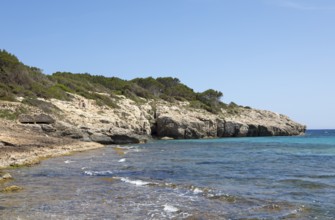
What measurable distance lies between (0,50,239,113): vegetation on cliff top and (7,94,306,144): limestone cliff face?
300 cm

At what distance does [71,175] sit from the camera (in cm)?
2072

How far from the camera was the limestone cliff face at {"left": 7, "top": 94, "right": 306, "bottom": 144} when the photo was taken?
49125 mm

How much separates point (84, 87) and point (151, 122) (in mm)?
16438

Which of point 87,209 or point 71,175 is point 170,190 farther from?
point 71,175

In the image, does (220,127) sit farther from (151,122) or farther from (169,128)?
(151,122)

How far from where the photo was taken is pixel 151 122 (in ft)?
236

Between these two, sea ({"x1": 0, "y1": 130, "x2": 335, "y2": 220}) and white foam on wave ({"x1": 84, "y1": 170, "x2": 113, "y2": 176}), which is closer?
sea ({"x1": 0, "y1": 130, "x2": 335, "y2": 220})

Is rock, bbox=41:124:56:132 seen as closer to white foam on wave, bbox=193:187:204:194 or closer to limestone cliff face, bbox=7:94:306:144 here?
limestone cliff face, bbox=7:94:306:144

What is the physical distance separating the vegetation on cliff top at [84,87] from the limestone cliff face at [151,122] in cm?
300

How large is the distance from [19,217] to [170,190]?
7.29 metres

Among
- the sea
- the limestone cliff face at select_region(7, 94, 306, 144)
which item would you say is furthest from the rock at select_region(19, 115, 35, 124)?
the sea

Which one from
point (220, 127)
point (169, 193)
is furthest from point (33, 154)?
point (220, 127)

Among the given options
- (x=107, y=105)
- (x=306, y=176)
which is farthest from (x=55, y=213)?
(x=107, y=105)

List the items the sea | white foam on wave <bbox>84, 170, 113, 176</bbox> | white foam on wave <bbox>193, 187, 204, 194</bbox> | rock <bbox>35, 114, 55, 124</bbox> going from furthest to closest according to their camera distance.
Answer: rock <bbox>35, 114, 55, 124</bbox>
white foam on wave <bbox>84, 170, 113, 176</bbox>
white foam on wave <bbox>193, 187, 204, 194</bbox>
the sea
